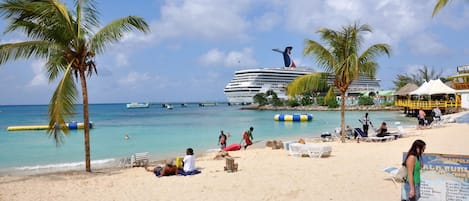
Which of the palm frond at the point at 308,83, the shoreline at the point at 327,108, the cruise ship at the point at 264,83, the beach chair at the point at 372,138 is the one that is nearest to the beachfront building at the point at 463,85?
the beach chair at the point at 372,138

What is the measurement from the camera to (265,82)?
8956cm

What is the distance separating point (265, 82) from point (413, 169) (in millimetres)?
85876

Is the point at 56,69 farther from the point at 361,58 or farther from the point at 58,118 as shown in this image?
the point at 361,58

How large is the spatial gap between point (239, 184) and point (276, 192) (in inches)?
37.7

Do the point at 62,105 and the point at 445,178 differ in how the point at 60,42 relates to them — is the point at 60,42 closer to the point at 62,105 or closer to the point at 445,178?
the point at 62,105

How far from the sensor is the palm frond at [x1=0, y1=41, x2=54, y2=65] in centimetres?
700

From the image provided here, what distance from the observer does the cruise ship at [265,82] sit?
88456 millimetres

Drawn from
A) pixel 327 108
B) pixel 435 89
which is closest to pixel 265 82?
pixel 327 108

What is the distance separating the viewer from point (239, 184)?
271 inches

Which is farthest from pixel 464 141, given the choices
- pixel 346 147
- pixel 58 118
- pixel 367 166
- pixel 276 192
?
pixel 58 118

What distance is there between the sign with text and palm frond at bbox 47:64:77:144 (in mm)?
6095

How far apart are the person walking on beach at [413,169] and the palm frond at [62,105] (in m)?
5.90

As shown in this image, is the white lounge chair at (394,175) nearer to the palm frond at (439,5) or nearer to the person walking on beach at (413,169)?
the person walking on beach at (413,169)

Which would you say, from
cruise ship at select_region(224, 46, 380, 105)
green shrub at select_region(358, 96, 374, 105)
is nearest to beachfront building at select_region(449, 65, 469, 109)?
green shrub at select_region(358, 96, 374, 105)
